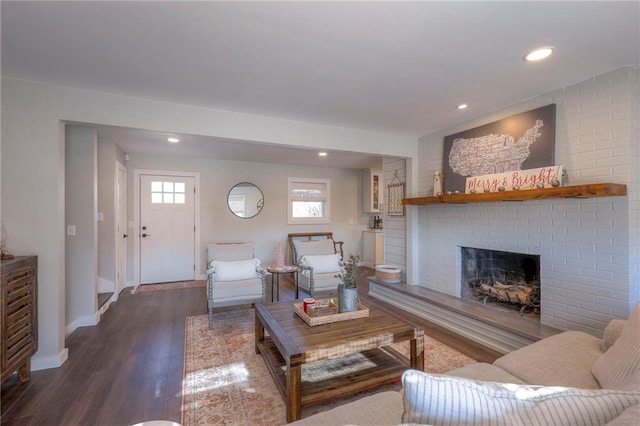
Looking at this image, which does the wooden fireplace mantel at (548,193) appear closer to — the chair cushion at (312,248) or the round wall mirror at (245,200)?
the chair cushion at (312,248)

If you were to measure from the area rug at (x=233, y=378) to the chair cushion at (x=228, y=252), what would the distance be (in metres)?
0.91

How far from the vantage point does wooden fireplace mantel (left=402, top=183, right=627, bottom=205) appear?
2027 mm

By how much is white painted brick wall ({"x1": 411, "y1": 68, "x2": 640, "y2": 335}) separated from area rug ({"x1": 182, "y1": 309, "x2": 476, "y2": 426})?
1.04m

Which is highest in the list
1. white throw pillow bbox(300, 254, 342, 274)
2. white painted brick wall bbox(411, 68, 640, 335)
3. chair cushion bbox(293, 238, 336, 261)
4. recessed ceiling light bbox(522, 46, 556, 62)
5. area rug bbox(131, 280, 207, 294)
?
recessed ceiling light bbox(522, 46, 556, 62)

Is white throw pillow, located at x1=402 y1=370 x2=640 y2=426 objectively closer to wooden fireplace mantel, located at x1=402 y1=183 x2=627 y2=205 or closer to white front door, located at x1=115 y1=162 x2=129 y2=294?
wooden fireplace mantel, located at x1=402 y1=183 x2=627 y2=205

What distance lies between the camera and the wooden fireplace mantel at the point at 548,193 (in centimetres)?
203

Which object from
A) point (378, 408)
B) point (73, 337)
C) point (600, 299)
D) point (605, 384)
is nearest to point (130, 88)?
point (73, 337)

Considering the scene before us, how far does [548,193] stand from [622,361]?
136cm

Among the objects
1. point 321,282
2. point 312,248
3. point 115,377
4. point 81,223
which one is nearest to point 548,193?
point 321,282

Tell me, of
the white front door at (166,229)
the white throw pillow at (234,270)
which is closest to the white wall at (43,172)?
the white throw pillow at (234,270)

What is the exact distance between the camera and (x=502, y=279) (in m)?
3.22

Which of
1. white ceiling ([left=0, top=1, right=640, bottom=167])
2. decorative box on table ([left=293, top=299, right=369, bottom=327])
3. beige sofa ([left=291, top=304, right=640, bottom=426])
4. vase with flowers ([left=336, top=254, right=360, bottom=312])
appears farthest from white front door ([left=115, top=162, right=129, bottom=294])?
beige sofa ([left=291, top=304, right=640, bottom=426])

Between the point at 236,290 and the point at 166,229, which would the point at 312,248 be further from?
the point at 166,229

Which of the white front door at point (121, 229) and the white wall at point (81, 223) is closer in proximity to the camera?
the white wall at point (81, 223)
